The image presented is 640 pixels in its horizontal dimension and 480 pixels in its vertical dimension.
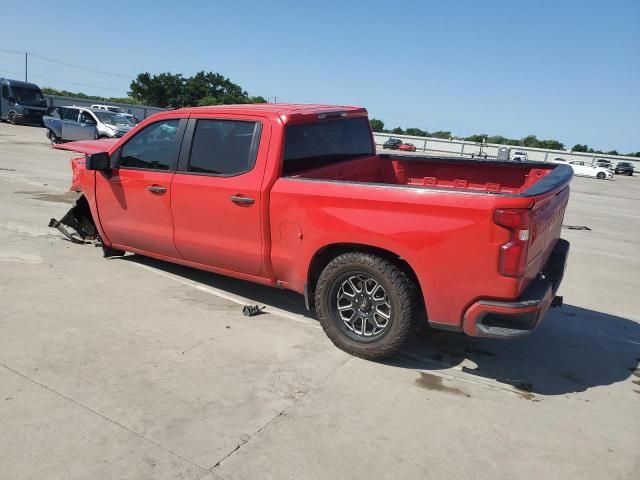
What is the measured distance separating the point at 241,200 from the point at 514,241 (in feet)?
7.12

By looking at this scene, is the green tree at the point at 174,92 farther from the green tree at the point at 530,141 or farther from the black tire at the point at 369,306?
the black tire at the point at 369,306

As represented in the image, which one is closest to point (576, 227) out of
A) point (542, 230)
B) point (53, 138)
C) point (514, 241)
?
point (542, 230)

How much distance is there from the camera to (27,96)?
33.9 meters

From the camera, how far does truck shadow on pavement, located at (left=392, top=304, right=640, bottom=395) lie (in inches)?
150

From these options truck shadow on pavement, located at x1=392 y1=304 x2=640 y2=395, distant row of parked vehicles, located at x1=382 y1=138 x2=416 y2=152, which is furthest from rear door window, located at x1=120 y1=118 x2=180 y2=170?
distant row of parked vehicles, located at x1=382 y1=138 x2=416 y2=152

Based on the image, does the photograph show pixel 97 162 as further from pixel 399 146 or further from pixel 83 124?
pixel 399 146

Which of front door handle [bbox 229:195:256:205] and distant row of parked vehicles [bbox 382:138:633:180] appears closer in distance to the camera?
front door handle [bbox 229:195:256:205]

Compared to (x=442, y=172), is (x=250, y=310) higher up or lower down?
lower down

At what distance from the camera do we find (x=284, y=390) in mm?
3451

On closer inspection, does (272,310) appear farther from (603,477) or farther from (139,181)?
(603,477)

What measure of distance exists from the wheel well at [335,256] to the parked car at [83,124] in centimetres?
1927

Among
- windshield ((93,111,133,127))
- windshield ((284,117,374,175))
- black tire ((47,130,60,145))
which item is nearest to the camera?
windshield ((284,117,374,175))

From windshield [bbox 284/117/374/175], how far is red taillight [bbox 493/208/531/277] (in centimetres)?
184

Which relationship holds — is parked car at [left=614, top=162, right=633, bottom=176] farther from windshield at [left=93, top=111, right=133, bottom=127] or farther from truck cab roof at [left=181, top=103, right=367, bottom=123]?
truck cab roof at [left=181, top=103, right=367, bottom=123]
